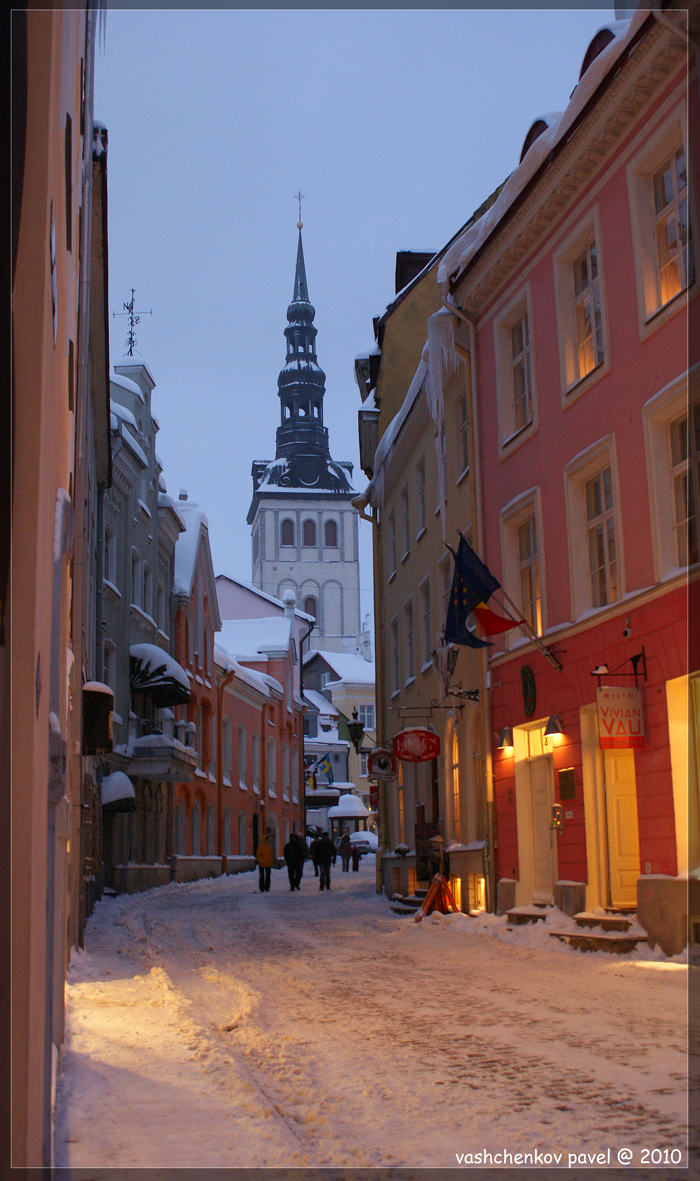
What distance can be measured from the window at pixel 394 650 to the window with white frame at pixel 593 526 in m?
13.0

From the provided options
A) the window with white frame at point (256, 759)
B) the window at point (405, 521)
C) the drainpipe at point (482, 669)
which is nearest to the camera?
the drainpipe at point (482, 669)

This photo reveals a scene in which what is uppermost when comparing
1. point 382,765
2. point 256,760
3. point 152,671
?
point 152,671

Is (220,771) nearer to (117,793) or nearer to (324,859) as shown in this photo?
(324,859)

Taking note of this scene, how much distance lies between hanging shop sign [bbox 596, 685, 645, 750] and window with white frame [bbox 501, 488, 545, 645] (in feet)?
11.6

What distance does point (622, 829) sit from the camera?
14.2 m

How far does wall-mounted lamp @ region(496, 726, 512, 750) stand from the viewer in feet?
55.6

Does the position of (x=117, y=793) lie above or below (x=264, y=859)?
above

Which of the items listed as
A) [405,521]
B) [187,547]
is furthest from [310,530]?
[405,521]

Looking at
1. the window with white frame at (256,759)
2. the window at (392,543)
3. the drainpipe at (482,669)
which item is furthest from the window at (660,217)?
the window with white frame at (256,759)

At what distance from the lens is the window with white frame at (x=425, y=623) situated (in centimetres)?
2391

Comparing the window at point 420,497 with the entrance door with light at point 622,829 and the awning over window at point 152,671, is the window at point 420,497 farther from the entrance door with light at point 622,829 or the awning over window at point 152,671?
the entrance door with light at point 622,829

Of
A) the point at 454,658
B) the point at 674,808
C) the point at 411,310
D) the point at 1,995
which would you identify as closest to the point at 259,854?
the point at 454,658

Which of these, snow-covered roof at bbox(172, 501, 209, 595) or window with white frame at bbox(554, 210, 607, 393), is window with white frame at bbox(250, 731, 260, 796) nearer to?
snow-covered roof at bbox(172, 501, 209, 595)

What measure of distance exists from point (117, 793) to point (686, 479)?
16.3 m
